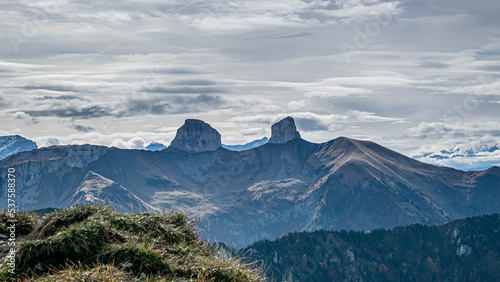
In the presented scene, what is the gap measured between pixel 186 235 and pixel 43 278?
558 centimetres

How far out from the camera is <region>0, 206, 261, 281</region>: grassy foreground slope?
13.3 metres

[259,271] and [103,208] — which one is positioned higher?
[103,208]

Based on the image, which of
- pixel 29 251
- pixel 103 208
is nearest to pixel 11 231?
pixel 103 208

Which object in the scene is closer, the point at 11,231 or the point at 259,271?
the point at 259,271

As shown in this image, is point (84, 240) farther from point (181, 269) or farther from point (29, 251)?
point (181, 269)

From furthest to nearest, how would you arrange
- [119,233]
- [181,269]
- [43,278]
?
[119,233] → [181,269] → [43,278]

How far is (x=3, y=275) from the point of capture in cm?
1362

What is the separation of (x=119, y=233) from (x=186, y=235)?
104 inches

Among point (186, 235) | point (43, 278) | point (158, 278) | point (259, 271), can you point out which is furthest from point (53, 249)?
point (259, 271)

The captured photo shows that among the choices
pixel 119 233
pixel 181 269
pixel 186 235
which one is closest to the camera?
pixel 181 269

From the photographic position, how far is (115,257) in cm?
1410

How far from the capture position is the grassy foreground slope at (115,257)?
1333cm

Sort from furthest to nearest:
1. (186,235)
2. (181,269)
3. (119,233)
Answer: (186,235)
(119,233)
(181,269)

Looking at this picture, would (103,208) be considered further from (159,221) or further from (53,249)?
(53,249)
